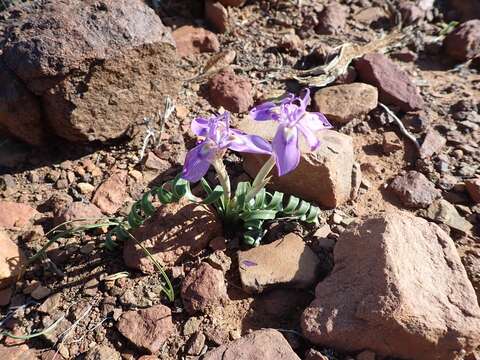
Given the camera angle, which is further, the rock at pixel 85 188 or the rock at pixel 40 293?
the rock at pixel 85 188

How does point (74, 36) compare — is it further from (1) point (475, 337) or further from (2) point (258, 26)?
(1) point (475, 337)

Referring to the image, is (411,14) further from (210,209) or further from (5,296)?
(5,296)

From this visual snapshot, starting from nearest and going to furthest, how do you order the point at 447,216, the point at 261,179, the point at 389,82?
the point at 261,179 < the point at 447,216 < the point at 389,82

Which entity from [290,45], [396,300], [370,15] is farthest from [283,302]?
[370,15]

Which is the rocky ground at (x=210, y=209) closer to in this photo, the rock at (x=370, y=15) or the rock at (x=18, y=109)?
the rock at (x=18, y=109)

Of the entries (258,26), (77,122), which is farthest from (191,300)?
(258,26)

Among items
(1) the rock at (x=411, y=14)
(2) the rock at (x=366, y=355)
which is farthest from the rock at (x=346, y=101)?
(2) the rock at (x=366, y=355)
